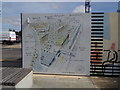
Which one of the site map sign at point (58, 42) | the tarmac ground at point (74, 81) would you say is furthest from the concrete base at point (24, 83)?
the site map sign at point (58, 42)

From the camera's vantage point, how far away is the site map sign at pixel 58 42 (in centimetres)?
638

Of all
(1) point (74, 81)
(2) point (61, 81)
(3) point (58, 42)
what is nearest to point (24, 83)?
(2) point (61, 81)

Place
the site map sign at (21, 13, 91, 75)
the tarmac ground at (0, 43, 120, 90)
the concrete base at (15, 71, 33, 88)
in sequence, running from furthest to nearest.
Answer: the site map sign at (21, 13, 91, 75), the tarmac ground at (0, 43, 120, 90), the concrete base at (15, 71, 33, 88)

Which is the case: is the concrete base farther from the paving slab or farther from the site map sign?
the site map sign

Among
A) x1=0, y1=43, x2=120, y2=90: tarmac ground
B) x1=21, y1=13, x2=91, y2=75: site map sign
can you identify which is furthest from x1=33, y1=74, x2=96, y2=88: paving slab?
x1=21, y1=13, x2=91, y2=75: site map sign

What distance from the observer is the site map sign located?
20.9 feet

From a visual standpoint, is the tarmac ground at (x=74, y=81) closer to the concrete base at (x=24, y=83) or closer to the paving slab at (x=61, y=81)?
the paving slab at (x=61, y=81)

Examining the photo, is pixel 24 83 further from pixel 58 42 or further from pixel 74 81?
pixel 58 42

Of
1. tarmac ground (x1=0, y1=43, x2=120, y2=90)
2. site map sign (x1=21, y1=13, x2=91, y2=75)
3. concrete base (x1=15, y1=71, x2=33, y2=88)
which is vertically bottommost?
tarmac ground (x1=0, y1=43, x2=120, y2=90)

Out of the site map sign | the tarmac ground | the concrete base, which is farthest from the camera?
the site map sign

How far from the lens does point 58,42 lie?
21.4 ft

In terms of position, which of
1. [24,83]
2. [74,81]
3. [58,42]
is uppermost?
[58,42]

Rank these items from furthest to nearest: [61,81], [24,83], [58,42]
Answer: [58,42], [61,81], [24,83]

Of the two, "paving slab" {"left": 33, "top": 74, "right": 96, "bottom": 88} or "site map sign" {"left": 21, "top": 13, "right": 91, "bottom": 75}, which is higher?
"site map sign" {"left": 21, "top": 13, "right": 91, "bottom": 75}
